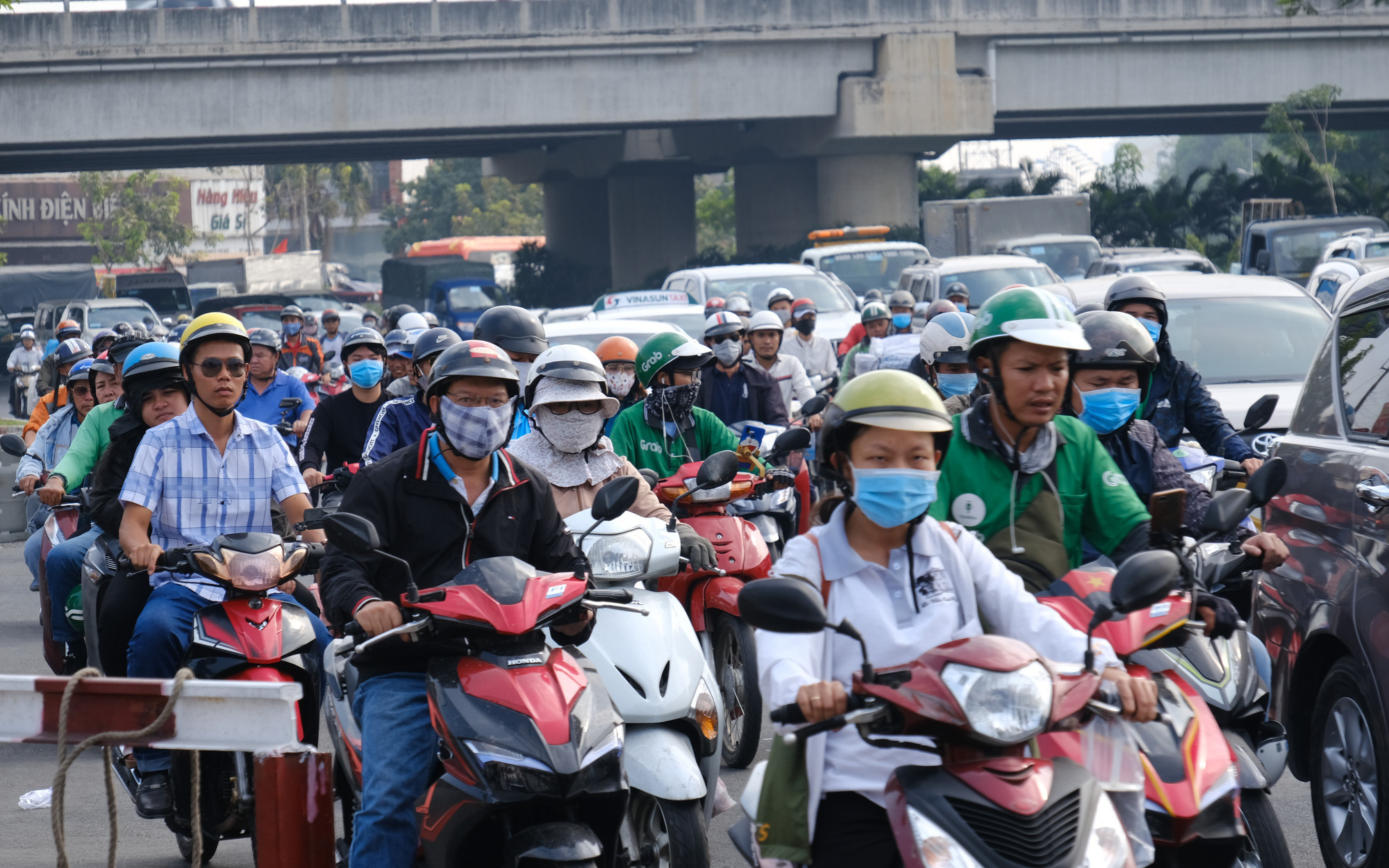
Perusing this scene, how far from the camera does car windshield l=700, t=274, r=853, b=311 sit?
20.2m

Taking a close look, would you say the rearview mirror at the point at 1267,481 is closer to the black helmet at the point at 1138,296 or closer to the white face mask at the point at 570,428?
the black helmet at the point at 1138,296

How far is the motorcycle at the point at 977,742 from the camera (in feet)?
9.93

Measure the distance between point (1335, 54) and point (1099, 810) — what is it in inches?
1663

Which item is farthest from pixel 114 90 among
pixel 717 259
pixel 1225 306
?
pixel 1225 306

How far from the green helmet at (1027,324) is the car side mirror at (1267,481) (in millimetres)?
685

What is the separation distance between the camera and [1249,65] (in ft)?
136

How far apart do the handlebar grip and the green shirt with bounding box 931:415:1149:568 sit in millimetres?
1033

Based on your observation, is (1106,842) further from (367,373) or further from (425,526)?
(367,373)

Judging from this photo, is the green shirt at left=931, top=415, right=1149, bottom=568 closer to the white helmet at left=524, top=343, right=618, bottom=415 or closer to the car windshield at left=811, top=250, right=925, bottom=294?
the white helmet at left=524, top=343, right=618, bottom=415

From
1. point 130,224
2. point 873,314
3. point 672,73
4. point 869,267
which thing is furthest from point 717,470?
point 130,224

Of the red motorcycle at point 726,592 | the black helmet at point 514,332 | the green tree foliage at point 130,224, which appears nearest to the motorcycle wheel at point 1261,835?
the red motorcycle at point 726,592

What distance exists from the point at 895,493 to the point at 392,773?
1.69 metres

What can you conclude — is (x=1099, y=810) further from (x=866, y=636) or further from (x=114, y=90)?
(x=114, y=90)

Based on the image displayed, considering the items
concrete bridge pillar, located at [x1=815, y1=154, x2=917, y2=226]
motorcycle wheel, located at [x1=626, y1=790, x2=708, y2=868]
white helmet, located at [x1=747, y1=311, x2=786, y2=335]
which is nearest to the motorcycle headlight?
motorcycle wheel, located at [x1=626, y1=790, x2=708, y2=868]
